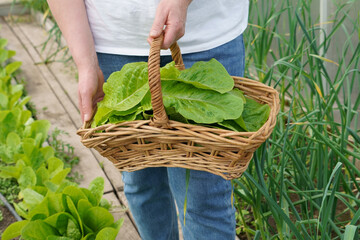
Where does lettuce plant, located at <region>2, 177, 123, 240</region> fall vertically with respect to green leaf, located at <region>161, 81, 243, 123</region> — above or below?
below

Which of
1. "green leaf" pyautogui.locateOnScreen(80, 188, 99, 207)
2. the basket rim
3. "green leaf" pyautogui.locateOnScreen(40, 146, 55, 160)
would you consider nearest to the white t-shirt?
the basket rim

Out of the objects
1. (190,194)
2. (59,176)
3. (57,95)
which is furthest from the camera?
(57,95)

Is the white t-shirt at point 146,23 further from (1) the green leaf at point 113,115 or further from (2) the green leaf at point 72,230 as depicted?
(2) the green leaf at point 72,230

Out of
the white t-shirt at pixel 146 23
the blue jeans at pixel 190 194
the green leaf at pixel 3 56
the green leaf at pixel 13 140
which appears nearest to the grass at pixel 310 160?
the blue jeans at pixel 190 194

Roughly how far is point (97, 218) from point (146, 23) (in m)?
0.80

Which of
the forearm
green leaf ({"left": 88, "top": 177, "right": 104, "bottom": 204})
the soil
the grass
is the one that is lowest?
the soil

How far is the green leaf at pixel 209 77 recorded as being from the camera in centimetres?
106

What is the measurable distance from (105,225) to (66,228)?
0.45 feet

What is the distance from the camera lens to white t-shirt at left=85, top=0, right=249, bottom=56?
1187mm

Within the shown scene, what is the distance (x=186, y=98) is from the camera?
1.08m

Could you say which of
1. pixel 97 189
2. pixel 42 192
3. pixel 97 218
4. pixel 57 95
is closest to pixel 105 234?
pixel 97 218

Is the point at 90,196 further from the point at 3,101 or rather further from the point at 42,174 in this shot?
the point at 3,101

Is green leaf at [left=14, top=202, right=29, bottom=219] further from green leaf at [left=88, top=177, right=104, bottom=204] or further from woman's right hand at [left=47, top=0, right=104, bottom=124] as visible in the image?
woman's right hand at [left=47, top=0, right=104, bottom=124]

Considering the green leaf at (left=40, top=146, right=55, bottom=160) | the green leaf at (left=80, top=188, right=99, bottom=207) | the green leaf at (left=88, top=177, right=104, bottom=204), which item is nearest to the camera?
the green leaf at (left=80, top=188, right=99, bottom=207)
